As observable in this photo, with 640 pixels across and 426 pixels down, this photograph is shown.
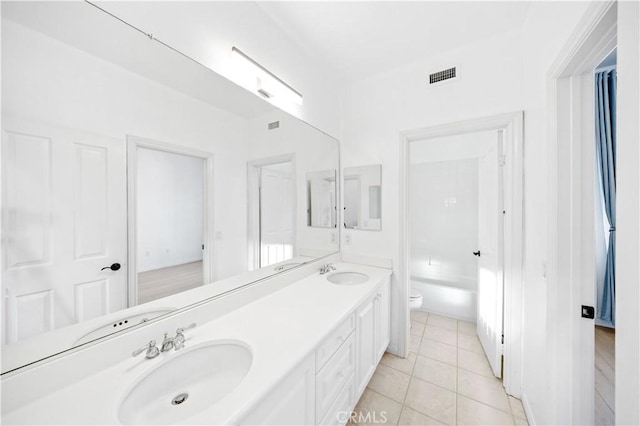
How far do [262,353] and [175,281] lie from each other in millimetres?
546

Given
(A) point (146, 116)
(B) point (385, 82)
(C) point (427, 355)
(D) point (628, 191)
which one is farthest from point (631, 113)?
(C) point (427, 355)

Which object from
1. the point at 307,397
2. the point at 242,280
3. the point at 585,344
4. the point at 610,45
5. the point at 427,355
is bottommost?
Answer: the point at 427,355

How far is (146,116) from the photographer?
0.94 metres

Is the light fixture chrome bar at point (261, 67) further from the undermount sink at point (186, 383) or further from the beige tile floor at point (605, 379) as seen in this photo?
the beige tile floor at point (605, 379)

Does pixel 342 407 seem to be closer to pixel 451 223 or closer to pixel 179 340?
pixel 179 340

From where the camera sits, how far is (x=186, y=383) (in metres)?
0.90

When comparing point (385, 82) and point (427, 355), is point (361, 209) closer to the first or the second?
point (385, 82)

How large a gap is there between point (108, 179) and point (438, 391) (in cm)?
235

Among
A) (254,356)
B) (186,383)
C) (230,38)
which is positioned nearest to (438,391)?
(254,356)

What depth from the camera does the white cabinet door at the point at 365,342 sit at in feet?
4.79

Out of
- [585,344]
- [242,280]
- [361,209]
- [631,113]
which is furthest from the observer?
[361,209]

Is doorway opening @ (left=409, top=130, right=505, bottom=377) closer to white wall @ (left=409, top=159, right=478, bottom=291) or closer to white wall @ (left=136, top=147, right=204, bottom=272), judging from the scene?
white wall @ (left=409, top=159, right=478, bottom=291)

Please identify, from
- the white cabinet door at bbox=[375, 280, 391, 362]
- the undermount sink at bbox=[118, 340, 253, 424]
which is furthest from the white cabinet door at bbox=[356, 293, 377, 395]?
the undermount sink at bbox=[118, 340, 253, 424]

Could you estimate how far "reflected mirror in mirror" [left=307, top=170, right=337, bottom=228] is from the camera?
201 cm
